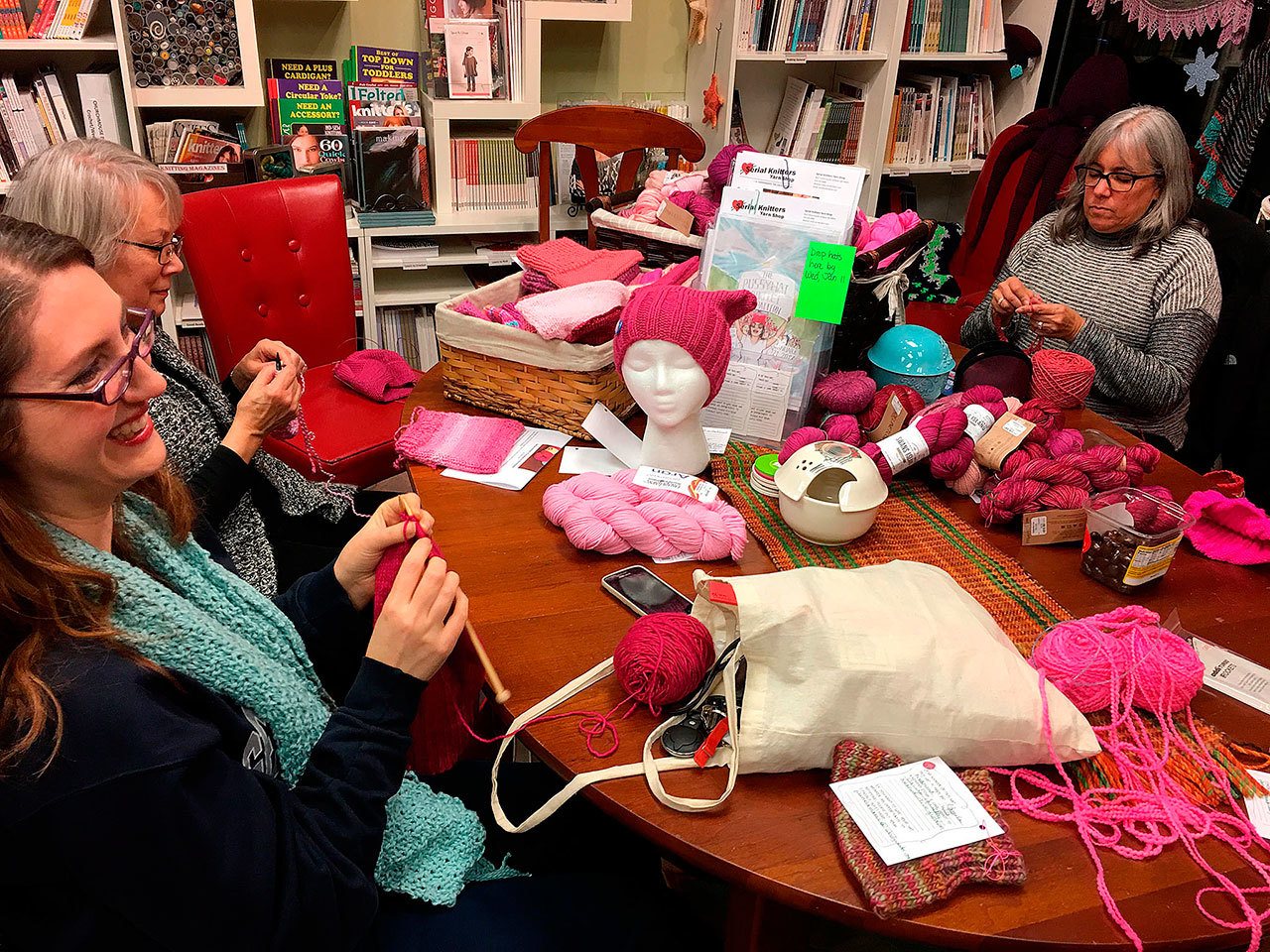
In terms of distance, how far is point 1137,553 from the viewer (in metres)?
1.30

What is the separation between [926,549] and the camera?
140 centimetres

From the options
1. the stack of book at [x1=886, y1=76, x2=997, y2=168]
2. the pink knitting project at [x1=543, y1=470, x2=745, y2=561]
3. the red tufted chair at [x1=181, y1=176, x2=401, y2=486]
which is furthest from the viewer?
the stack of book at [x1=886, y1=76, x2=997, y2=168]

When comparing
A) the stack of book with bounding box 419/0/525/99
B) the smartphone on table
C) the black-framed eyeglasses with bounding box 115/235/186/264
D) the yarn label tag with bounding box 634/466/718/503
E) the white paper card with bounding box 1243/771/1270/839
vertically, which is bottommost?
the smartphone on table

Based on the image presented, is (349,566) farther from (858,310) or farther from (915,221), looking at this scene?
(915,221)

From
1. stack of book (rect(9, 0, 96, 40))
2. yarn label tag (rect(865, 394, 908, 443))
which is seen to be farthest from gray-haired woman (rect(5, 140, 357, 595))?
stack of book (rect(9, 0, 96, 40))

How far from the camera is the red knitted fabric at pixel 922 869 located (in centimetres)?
86

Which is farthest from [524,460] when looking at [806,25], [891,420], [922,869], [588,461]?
[806,25]

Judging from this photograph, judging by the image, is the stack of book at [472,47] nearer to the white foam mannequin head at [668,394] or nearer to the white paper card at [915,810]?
the white foam mannequin head at [668,394]

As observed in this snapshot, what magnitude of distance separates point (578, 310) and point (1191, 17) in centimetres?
234

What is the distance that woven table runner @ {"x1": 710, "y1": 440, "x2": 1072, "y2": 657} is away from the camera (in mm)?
1275

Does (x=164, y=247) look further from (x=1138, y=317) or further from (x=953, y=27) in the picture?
(x=953, y=27)

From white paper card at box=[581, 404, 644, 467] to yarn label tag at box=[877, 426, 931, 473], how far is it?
1.33 feet

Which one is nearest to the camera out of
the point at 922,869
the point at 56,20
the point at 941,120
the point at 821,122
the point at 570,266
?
the point at 922,869

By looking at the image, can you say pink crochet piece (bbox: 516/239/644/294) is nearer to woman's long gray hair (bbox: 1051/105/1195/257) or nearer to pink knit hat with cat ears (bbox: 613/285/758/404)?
pink knit hat with cat ears (bbox: 613/285/758/404)
